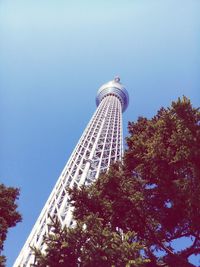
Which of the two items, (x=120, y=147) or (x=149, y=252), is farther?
(x=120, y=147)

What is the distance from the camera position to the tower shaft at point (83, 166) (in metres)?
16.8

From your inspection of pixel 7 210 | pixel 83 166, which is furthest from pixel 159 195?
pixel 83 166

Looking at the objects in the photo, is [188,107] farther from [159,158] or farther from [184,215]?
[184,215]

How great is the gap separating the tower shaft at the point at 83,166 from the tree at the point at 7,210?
1.22 meters

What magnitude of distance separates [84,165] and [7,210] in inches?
450

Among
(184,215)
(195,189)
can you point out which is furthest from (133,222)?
(195,189)

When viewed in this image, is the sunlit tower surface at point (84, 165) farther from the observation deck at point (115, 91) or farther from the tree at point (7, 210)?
the observation deck at point (115, 91)

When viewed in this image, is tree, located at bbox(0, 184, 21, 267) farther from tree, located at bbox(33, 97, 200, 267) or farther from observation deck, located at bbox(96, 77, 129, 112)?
observation deck, located at bbox(96, 77, 129, 112)

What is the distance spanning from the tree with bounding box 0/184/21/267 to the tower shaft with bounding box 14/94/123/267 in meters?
1.22

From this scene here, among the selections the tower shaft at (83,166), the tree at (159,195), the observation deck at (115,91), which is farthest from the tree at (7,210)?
the observation deck at (115,91)

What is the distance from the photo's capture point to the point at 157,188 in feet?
32.2

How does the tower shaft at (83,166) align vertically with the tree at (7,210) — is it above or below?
above

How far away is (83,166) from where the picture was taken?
23.3 meters

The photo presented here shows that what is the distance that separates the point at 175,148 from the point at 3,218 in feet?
20.3
